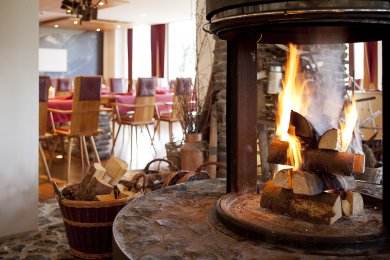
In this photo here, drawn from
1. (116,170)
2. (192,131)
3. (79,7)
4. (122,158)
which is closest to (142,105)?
(122,158)

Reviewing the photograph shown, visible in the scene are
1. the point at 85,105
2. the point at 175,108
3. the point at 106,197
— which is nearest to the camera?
the point at 106,197

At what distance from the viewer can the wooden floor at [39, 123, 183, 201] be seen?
471 centimetres

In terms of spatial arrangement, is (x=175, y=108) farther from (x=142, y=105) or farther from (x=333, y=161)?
(x=333, y=161)

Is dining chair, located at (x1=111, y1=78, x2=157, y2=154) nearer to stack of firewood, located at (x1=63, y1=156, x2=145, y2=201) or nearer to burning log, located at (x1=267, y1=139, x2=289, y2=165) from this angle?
stack of firewood, located at (x1=63, y1=156, x2=145, y2=201)

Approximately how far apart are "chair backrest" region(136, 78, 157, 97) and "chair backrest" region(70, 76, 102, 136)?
1352mm

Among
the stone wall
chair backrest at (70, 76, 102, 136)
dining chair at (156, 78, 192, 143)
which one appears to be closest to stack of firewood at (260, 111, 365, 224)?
the stone wall

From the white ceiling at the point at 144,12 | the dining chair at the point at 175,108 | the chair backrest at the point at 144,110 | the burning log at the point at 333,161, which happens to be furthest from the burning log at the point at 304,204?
the white ceiling at the point at 144,12

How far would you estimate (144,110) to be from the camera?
6480 millimetres

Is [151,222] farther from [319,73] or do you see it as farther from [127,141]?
[127,141]

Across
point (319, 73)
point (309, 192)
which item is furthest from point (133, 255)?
point (319, 73)

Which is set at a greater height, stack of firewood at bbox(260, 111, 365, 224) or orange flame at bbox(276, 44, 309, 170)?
orange flame at bbox(276, 44, 309, 170)

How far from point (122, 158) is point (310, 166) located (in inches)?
171

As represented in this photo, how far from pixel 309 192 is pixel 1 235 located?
224 cm

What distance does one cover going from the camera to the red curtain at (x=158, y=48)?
13.7m
